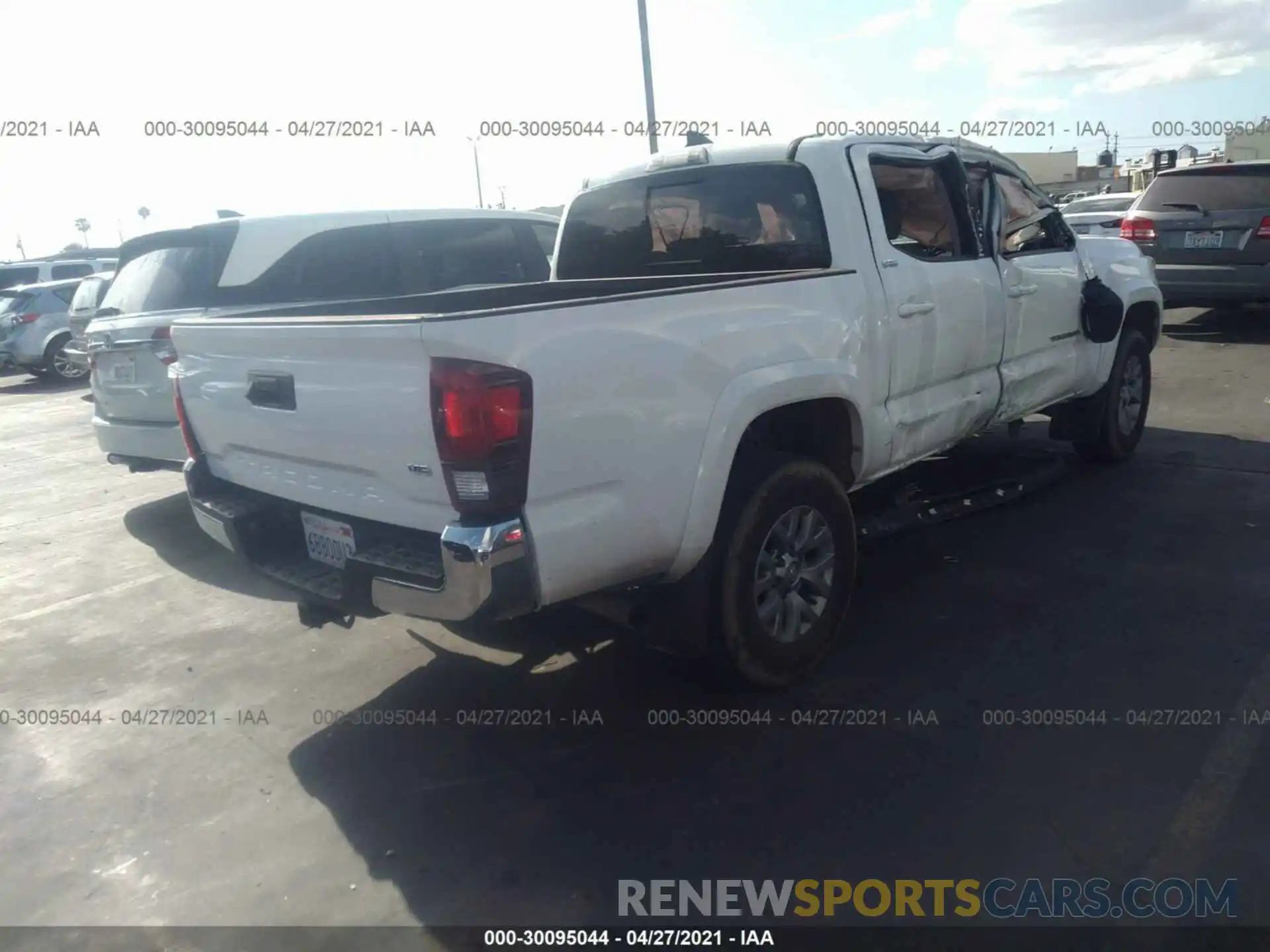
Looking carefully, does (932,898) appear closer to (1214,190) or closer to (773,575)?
(773,575)

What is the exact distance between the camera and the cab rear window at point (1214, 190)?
10070 millimetres

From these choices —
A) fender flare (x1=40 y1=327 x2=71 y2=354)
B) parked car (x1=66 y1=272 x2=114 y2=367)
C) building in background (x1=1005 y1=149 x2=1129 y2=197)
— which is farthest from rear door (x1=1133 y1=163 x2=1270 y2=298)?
building in background (x1=1005 y1=149 x2=1129 y2=197)

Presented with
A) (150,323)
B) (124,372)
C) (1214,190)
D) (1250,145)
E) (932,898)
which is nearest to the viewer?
(932,898)

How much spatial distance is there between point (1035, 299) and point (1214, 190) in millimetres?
6476

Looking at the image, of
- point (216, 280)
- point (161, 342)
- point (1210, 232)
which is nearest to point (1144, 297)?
point (1210, 232)

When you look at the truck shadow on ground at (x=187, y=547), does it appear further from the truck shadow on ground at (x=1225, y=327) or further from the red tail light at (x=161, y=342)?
the truck shadow on ground at (x=1225, y=327)

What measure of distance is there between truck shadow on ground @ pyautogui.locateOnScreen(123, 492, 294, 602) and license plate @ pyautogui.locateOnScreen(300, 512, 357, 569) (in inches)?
55.4

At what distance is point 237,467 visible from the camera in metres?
3.93

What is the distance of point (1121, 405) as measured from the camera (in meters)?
6.51

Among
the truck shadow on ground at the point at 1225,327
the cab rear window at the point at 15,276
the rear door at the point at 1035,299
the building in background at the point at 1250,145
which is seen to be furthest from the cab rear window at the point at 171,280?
the building in background at the point at 1250,145

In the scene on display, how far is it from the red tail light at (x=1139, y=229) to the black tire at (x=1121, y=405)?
460 cm

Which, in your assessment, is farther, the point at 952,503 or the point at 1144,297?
the point at 1144,297

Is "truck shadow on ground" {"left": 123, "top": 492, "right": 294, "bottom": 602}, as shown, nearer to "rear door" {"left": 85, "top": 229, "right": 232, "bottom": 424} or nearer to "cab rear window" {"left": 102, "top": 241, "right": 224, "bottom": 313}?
"rear door" {"left": 85, "top": 229, "right": 232, "bottom": 424}

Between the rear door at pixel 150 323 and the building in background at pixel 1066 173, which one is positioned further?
the building in background at pixel 1066 173
